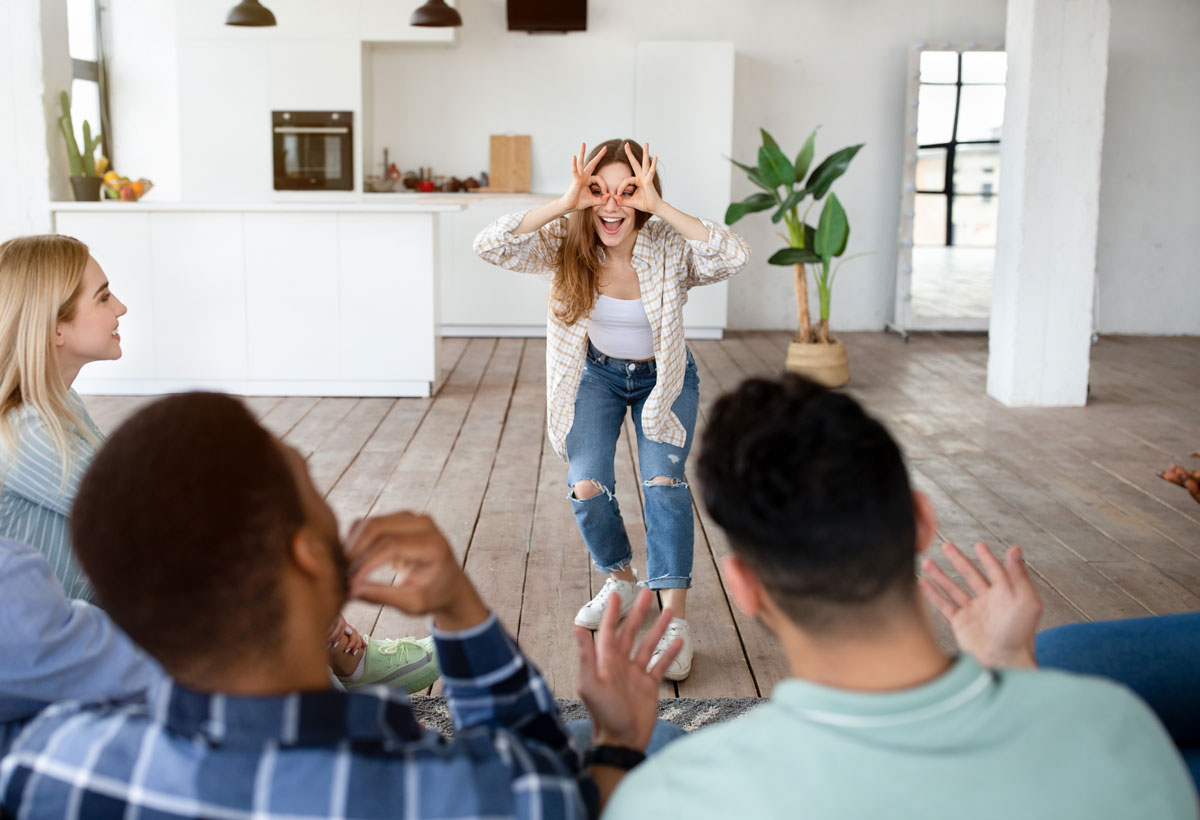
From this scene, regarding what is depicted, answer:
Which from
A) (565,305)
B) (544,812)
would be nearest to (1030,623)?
(544,812)

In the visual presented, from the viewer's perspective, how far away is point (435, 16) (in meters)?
6.31

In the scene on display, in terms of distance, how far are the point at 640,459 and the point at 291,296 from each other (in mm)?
3523

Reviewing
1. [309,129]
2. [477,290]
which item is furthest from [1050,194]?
[309,129]

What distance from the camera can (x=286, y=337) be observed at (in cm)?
563

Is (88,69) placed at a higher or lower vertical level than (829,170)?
higher

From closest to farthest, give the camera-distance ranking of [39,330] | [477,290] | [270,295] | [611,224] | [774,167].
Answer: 1. [39,330]
2. [611,224]
3. [270,295]
4. [774,167]
5. [477,290]

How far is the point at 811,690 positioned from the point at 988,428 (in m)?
4.50

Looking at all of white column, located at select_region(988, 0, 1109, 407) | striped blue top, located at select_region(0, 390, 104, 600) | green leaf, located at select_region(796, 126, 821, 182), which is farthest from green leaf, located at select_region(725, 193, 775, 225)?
striped blue top, located at select_region(0, 390, 104, 600)

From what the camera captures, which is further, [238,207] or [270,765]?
[238,207]

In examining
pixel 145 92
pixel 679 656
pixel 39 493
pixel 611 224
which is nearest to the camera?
pixel 39 493

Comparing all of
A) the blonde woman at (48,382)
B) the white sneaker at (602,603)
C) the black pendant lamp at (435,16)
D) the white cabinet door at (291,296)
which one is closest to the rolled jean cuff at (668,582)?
the white sneaker at (602,603)

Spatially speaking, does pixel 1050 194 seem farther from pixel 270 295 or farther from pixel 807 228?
pixel 270 295

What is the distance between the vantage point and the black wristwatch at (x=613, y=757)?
1.05 meters

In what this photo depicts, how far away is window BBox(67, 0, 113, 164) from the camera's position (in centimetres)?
776
